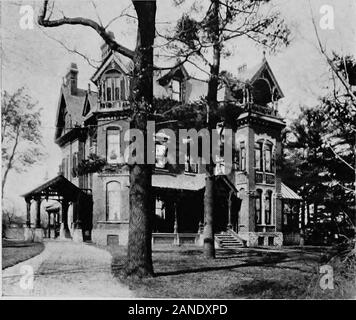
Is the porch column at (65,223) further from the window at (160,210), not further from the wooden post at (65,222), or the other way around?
the window at (160,210)

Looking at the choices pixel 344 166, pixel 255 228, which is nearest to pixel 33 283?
pixel 344 166

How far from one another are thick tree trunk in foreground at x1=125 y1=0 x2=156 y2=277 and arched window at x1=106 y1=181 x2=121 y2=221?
9.22 m

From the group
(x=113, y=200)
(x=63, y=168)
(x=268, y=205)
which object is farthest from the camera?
(x=63, y=168)

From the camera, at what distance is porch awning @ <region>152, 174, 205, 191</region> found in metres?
19.9

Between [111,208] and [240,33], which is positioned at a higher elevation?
[240,33]

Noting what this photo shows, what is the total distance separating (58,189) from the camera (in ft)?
70.3

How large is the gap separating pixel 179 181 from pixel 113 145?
3946mm

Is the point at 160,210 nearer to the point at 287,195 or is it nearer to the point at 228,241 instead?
the point at 228,241

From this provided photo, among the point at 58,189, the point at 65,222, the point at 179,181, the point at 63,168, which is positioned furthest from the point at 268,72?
the point at 65,222

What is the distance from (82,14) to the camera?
33.1ft

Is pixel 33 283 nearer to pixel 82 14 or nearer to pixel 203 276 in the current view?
pixel 203 276

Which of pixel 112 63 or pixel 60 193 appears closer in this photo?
pixel 112 63

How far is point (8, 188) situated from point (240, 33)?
7.49m

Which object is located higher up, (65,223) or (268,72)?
(268,72)
